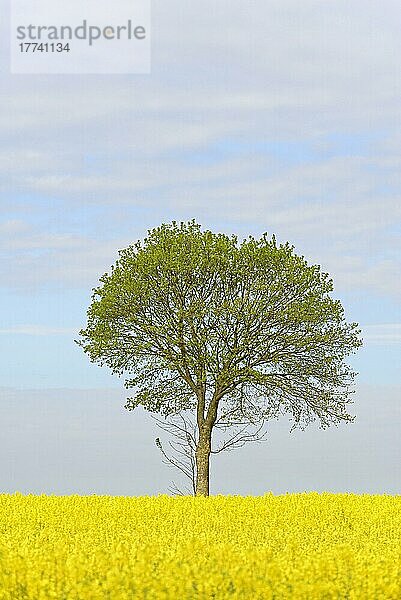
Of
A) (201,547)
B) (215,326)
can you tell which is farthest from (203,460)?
(201,547)

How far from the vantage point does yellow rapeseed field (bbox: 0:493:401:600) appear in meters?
7.18

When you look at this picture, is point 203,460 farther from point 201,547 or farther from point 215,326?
point 201,547

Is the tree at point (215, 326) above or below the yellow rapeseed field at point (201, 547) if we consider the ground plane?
above

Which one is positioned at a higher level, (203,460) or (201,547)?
(203,460)

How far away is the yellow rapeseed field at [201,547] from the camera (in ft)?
23.6

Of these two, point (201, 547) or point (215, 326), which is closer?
point (201, 547)

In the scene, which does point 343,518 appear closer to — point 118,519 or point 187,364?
point 118,519

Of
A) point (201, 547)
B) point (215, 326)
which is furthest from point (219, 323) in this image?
point (201, 547)

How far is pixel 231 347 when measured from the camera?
22.0 metres

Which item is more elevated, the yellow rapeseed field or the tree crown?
the tree crown

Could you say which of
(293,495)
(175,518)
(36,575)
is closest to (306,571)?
(36,575)

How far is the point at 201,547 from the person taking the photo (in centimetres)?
898

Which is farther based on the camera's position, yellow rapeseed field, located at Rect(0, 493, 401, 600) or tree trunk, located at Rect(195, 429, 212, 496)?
tree trunk, located at Rect(195, 429, 212, 496)

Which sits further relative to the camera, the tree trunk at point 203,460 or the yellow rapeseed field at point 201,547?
the tree trunk at point 203,460
